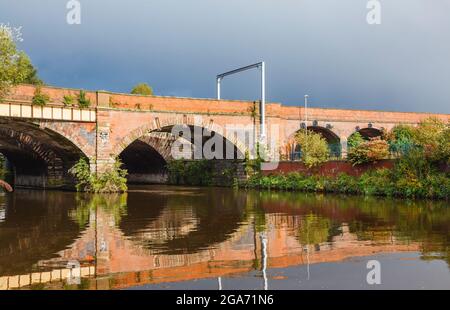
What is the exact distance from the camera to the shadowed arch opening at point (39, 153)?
28.1 metres

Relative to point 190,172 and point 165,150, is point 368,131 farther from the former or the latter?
point 165,150

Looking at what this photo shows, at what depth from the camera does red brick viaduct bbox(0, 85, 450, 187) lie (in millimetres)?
27095

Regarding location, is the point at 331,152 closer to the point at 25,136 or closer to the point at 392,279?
the point at 25,136

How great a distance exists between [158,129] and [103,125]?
4679 mm

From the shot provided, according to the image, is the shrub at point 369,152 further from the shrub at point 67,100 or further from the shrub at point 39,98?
the shrub at point 39,98

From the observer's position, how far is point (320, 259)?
8.66 meters

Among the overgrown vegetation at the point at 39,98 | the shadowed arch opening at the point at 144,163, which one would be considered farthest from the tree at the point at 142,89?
the overgrown vegetation at the point at 39,98

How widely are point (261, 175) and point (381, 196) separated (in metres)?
11.3

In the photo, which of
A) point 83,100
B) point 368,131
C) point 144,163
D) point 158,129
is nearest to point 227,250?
point 83,100

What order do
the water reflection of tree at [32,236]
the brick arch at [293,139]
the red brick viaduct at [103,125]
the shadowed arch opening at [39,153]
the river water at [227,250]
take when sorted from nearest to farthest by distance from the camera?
the river water at [227,250] → the water reflection of tree at [32,236] → the red brick viaduct at [103,125] → the shadowed arch opening at [39,153] → the brick arch at [293,139]

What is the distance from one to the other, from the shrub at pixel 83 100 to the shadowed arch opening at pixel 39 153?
2.09 metres

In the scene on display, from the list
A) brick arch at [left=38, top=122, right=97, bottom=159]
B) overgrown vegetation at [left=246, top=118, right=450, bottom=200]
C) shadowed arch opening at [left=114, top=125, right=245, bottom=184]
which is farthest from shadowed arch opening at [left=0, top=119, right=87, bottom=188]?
overgrown vegetation at [left=246, top=118, right=450, bottom=200]
